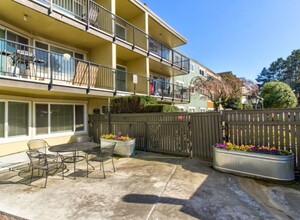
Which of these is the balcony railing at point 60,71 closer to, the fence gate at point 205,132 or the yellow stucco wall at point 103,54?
the yellow stucco wall at point 103,54

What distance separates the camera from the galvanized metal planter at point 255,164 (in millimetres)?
4980

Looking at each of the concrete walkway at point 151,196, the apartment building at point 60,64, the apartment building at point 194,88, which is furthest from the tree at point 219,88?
the concrete walkway at point 151,196

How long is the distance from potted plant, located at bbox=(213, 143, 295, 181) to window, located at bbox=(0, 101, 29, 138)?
7.93 metres

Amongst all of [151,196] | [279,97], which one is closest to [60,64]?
[151,196]

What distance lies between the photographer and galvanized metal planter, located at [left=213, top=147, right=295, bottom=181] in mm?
4980

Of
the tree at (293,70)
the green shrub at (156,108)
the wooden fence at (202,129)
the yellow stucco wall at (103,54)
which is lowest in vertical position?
the wooden fence at (202,129)

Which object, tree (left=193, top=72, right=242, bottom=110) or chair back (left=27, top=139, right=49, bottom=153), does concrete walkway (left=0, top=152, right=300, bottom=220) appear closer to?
chair back (left=27, top=139, right=49, bottom=153)

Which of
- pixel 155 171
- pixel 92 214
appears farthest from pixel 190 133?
pixel 92 214

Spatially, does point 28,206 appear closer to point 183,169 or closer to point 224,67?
point 183,169

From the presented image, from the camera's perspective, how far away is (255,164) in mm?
5301

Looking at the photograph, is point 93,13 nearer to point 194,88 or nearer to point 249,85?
point 194,88

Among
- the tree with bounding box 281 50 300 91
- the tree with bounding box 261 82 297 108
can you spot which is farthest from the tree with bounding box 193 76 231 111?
the tree with bounding box 281 50 300 91

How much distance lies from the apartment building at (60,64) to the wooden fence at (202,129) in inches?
69.9

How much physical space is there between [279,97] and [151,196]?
59.4 feet
